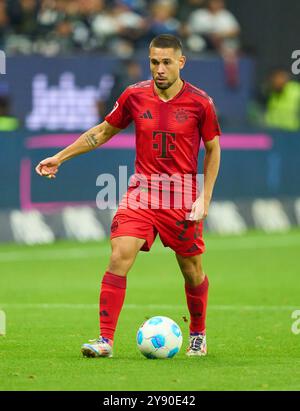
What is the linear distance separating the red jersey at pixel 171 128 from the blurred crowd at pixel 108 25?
1146cm

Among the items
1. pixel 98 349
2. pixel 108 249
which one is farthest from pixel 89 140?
pixel 108 249

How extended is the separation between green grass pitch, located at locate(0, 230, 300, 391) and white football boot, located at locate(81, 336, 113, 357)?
113mm

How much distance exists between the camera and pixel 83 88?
876 inches

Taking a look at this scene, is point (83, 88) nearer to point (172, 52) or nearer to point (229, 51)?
point (229, 51)

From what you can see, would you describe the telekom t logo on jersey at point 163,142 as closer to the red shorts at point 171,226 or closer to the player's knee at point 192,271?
the red shorts at point 171,226

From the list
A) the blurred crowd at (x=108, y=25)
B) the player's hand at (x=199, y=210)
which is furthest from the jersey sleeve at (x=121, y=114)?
the blurred crowd at (x=108, y=25)

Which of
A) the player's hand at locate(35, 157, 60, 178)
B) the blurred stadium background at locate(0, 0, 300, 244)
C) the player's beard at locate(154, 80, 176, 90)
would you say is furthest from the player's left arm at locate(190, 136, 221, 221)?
the blurred stadium background at locate(0, 0, 300, 244)

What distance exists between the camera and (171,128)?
33.3ft

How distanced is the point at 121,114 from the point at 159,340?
1.83 metres

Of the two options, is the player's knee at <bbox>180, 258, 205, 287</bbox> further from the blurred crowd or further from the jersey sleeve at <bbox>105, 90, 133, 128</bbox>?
the blurred crowd

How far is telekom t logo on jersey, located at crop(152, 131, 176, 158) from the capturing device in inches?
400

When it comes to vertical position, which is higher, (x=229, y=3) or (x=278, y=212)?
(x=229, y=3)

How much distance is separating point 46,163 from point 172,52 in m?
1.34

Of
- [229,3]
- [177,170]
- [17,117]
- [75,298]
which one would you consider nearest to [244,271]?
[75,298]
